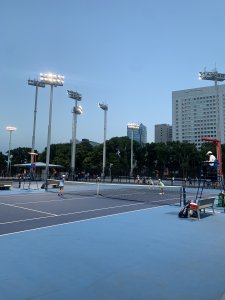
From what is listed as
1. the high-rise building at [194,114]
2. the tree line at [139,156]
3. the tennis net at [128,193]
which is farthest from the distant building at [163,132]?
the tennis net at [128,193]

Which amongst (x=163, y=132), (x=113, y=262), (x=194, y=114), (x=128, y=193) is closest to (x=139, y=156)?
(x=194, y=114)

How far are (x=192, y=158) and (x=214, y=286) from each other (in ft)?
263

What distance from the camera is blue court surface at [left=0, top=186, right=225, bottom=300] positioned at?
554cm

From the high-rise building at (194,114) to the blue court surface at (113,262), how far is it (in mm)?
129087

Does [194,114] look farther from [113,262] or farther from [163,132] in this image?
[113,262]

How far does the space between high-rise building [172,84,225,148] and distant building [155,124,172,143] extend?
38866mm

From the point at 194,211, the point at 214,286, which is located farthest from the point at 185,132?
the point at 214,286

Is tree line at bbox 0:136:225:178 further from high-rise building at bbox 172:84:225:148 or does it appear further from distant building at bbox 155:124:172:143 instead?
distant building at bbox 155:124:172:143

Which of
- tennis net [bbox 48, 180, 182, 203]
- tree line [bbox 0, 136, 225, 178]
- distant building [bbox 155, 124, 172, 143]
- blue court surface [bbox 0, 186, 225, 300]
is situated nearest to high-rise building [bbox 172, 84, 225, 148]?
distant building [bbox 155, 124, 172, 143]

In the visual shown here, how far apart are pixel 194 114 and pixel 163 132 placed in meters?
47.3

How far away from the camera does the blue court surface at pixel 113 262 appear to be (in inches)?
218

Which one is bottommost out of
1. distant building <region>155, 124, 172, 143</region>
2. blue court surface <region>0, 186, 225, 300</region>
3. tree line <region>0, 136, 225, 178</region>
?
blue court surface <region>0, 186, 225, 300</region>

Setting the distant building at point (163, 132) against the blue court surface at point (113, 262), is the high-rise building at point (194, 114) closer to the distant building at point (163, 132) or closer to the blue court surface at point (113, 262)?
the distant building at point (163, 132)

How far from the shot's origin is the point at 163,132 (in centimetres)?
18688
